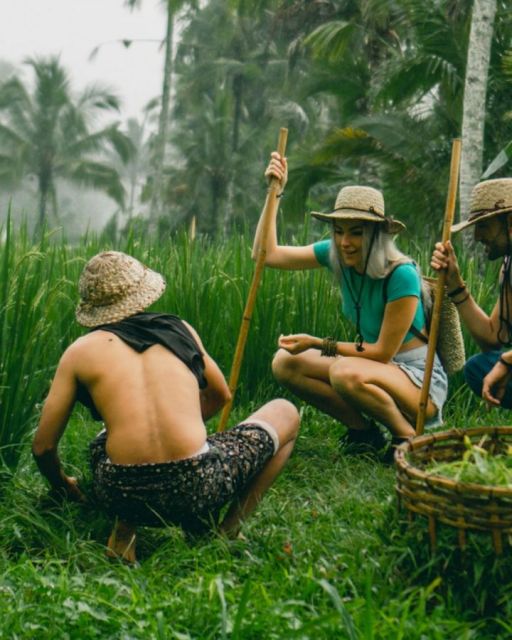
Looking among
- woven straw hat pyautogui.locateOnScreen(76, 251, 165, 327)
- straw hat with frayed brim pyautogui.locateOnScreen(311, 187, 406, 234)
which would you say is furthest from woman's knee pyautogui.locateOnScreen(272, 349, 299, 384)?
woven straw hat pyautogui.locateOnScreen(76, 251, 165, 327)

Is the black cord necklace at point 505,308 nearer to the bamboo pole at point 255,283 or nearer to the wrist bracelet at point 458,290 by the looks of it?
the wrist bracelet at point 458,290

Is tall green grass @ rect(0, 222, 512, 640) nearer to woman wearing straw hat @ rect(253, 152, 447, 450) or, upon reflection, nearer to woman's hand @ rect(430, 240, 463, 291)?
woman wearing straw hat @ rect(253, 152, 447, 450)

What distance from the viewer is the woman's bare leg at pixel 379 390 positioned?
13.8ft

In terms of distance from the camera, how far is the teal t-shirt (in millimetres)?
4168

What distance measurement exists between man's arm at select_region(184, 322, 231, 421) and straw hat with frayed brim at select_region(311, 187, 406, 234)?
3.22 ft

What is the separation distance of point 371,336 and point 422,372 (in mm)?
286

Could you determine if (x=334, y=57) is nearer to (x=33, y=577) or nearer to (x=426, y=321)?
Result: (x=426, y=321)

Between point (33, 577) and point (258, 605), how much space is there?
72 centimetres

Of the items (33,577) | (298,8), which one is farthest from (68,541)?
(298,8)

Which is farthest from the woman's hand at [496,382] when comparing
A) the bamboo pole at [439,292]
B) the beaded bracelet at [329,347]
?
the beaded bracelet at [329,347]

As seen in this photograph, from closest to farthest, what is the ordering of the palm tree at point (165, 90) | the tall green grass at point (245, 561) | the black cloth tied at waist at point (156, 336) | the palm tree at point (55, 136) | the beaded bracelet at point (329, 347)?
1. the tall green grass at point (245, 561)
2. the black cloth tied at waist at point (156, 336)
3. the beaded bracelet at point (329, 347)
4. the palm tree at point (165, 90)
5. the palm tree at point (55, 136)

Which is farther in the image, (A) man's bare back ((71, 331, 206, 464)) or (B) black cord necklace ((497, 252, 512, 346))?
(B) black cord necklace ((497, 252, 512, 346))

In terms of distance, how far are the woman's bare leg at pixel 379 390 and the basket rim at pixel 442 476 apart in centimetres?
98

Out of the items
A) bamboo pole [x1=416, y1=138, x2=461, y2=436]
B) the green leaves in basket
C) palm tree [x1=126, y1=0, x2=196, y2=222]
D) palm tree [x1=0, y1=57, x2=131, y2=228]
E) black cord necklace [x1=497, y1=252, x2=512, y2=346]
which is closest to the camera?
the green leaves in basket
